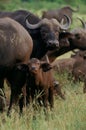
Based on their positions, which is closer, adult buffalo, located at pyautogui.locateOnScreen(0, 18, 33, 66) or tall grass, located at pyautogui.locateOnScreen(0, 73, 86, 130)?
tall grass, located at pyautogui.locateOnScreen(0, 73, 86, 130)

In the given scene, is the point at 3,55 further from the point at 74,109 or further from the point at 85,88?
the point at 85,88

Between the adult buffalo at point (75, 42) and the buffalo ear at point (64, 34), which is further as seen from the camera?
the adult buffalo at point (75, 42)

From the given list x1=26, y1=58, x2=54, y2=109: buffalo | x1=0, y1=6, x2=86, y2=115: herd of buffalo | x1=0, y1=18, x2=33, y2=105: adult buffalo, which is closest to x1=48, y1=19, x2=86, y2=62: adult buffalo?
x1=0, y1=6, x2=86, y2=115: herd of buffalo

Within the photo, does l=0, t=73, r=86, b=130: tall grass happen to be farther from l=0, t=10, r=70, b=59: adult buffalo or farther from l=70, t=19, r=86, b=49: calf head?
l=70, t=19, r=86, b=49: calf head

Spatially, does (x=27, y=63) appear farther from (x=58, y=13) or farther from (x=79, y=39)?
(x=58, y=13)

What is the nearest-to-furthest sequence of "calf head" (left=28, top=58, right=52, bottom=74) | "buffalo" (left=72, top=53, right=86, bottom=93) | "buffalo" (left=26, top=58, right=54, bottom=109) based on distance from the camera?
1. "calf head" (left=28, top=58, right=52, bottom=74)
2. "buffalo" (left=26, top=58, right=54, bottom=109)
3. "buffalo" (left=72, top=53, right=86, bottom=93)

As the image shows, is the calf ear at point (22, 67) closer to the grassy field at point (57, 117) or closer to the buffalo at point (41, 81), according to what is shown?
the buffalo at point (41, 81)

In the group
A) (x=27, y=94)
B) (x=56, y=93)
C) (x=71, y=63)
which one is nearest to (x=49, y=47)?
(x=56, y=93)

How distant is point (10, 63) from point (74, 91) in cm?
187

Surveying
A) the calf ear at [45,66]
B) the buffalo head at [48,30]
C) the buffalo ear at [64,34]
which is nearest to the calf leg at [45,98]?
the calf ear at [45,66]

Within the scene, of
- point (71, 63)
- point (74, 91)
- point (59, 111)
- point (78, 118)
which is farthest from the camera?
point (71, 63)

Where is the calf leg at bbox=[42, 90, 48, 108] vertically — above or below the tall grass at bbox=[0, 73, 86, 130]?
below

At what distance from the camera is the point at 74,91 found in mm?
12445

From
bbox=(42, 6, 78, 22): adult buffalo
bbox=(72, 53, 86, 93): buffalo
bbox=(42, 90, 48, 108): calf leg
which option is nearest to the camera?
bbox=(42, 90, 48, 108): calf leg
